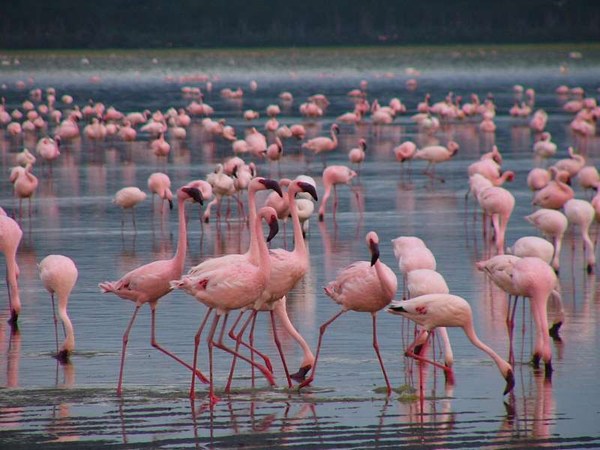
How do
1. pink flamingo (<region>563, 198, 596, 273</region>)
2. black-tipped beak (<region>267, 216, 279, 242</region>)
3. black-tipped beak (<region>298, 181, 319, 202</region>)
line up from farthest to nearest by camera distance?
pink flamingo (<region>563, 198, 596, 273</region>)
black-tipped beak (<region>298, 181, 319, 202</region>)
black-tipped beak (<region>267, 216, 279, 242</region>)

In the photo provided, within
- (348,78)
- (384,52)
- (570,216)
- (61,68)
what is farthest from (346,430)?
(384,52)

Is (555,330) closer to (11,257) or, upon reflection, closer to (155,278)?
(155,278)

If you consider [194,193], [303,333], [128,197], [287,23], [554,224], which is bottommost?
[303,333]

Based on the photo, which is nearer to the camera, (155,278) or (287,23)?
(155,278)

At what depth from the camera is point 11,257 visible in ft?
35.5

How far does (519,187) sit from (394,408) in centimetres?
1236

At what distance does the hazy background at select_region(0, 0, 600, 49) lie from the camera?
92.0 meters

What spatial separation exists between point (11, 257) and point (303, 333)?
2.56 m

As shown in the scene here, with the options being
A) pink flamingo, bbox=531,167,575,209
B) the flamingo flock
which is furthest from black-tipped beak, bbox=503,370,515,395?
pink flamingo, bbox=531,167,575,209

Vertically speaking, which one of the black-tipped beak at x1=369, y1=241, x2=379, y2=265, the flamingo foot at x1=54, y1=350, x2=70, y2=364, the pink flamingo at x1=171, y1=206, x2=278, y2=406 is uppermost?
the black-tipped beak at x1=369, y1=241, x2=379, y2=265

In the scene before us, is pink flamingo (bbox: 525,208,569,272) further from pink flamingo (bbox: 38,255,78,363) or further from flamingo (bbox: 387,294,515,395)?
pink flamingo (bbox: 38,255,78,363)

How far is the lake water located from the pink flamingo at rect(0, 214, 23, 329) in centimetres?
26

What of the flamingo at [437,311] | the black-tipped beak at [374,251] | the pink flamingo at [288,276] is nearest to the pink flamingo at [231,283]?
the pink flamingo at [288,276]

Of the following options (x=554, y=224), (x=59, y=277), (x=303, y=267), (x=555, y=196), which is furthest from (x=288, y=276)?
(x=555, y=196)
